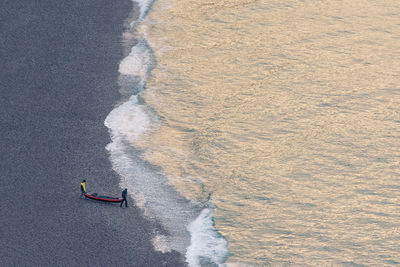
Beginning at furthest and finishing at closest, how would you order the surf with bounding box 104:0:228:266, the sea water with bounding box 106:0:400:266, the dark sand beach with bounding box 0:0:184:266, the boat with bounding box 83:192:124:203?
1. the boat with bounding box 83:192:124:203
2. the sea water with bounding box 106:0:400:266
3. the surf with bounding box 104:0:228:266
4. the dark sand beach with bounding box 0:0:184:266

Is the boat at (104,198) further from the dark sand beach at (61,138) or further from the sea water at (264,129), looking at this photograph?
the sea water at (264,129)

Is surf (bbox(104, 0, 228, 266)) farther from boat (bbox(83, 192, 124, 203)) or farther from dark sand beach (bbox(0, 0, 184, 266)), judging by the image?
boat (bbox(83, 192, 124, 203))

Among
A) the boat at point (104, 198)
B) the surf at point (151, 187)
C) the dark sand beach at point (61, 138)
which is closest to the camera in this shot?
the dark sand beach at point (61, 138)

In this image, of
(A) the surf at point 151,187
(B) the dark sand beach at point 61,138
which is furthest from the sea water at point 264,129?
(B) the dark sand beach at point 61,138

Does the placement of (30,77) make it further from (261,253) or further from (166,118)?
(261,253)

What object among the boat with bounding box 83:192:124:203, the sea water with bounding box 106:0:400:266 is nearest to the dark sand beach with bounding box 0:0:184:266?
the boat with bounding box 83:192:124:203

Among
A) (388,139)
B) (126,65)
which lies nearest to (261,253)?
(388,139)

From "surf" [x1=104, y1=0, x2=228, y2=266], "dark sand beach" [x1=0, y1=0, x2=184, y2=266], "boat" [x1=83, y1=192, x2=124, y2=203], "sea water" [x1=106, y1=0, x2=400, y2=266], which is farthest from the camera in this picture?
"boat" [x1=83, y1=192, x2=124, y2=203]

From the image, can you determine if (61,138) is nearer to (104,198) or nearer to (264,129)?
(104,198)
